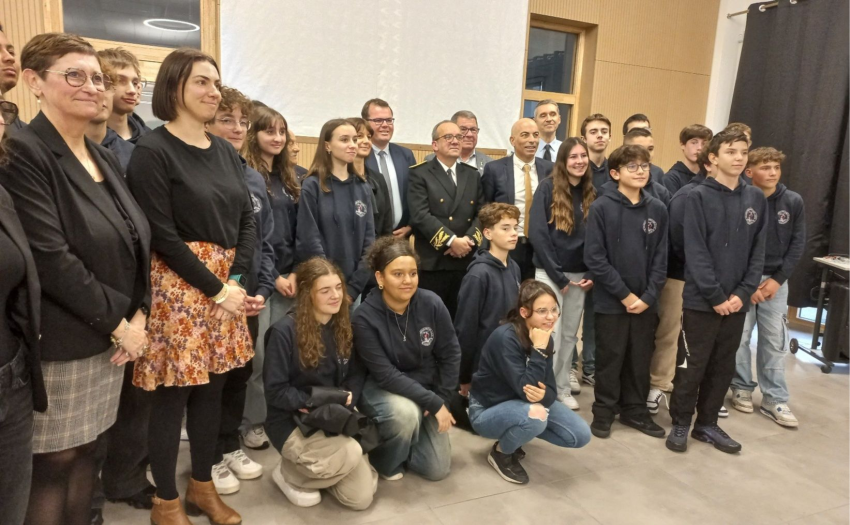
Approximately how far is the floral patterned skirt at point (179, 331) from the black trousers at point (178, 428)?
7 centimetres

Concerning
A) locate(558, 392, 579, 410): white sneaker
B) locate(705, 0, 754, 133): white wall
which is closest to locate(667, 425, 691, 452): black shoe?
locate(558, 392, 579, 410): white sneaker

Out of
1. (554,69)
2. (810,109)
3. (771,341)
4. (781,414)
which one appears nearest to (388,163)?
(771,341)

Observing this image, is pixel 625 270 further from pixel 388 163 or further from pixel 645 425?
pixel 388 163

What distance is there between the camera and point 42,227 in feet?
4.24

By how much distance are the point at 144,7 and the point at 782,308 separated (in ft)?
14.4

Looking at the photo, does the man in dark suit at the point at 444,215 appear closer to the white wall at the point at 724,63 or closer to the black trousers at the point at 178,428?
the black trousers at the point at 178,428

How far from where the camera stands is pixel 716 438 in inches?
108

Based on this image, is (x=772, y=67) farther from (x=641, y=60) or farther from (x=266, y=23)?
(x=266, y=23)

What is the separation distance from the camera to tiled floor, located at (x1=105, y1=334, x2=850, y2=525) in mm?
2102

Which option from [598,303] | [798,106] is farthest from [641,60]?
[598,303]

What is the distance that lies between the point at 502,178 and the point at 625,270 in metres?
0.85

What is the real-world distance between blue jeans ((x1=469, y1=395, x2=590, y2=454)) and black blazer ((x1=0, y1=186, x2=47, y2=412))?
1670 millimetres

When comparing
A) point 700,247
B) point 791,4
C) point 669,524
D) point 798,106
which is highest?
point 791,4

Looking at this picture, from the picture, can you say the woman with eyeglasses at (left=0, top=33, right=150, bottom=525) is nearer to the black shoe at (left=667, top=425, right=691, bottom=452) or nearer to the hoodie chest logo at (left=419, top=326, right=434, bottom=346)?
the hoodie chest logo at (left=419, top=326, right=434, bottom=346)
